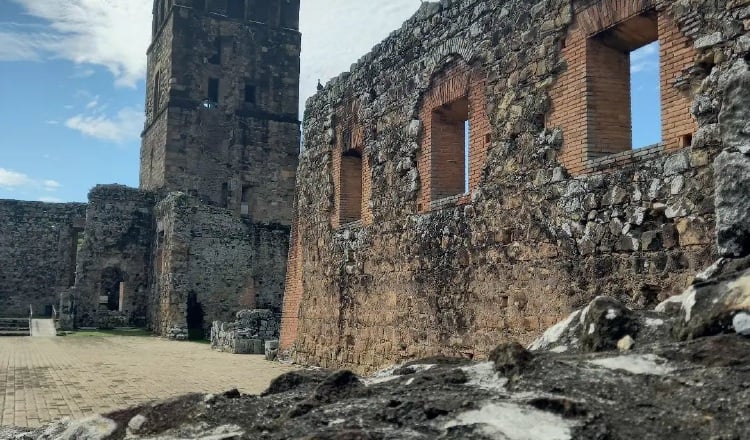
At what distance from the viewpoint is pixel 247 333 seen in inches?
721

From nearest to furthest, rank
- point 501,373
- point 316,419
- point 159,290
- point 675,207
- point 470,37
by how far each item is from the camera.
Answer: point 316,419, point 501,373, point 675,207, point 470,37, point 159,290

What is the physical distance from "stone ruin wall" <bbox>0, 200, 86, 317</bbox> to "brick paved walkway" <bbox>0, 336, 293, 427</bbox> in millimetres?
12643

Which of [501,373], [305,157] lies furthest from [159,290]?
[501,373]

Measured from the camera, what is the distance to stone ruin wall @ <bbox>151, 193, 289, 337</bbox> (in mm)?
23438

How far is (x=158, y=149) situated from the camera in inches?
1277

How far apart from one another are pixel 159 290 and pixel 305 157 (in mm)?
13304

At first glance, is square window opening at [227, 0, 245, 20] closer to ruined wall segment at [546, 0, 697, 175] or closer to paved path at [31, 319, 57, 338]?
paved path at [31, 319, 57, 338]

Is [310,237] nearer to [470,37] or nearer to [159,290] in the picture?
[470,37]

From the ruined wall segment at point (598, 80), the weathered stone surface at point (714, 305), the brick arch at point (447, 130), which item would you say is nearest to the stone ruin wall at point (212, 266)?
the brick arch at point (447, 130)

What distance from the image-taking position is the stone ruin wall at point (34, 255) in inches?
1238

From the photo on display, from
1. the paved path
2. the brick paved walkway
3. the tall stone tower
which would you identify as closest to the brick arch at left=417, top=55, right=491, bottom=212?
the brick paved walkway

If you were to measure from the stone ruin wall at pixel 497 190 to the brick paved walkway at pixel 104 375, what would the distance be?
5.86 ft

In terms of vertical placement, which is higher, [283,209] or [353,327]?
[283,209]

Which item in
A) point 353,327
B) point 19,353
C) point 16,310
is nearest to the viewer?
point 353,327
